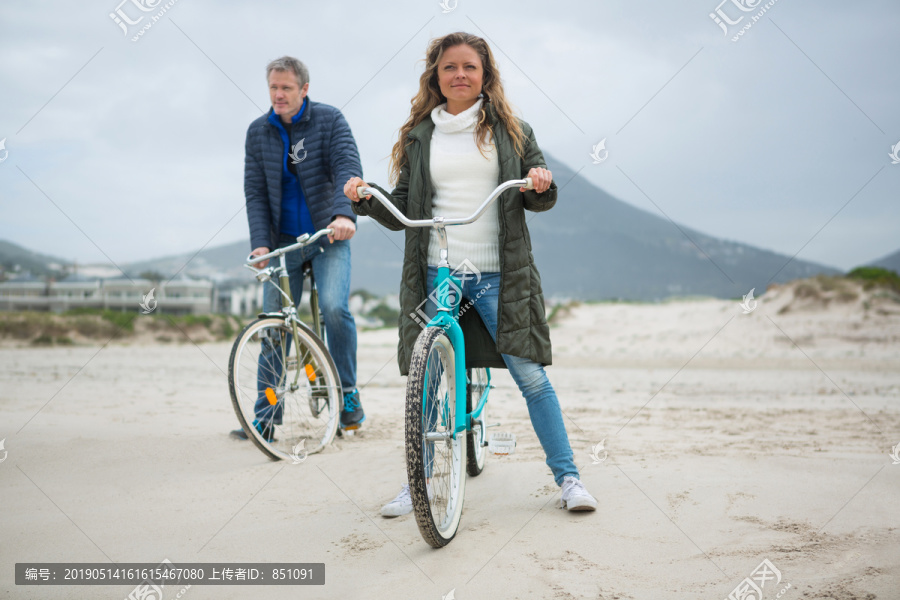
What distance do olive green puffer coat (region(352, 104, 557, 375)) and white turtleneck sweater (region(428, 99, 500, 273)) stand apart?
0.13ft

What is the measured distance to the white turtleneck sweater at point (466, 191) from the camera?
105 inches

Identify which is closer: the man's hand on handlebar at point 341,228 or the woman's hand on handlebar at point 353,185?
the woman's hand on handlebar at point 353,185

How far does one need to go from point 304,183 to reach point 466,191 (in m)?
1.57

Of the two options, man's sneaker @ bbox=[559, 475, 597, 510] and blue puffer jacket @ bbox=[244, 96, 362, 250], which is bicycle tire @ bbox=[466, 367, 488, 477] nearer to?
man's sneaker @ bbox=[559, 475, 597, 510]

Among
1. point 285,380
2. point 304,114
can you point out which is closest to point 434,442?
point 285,380

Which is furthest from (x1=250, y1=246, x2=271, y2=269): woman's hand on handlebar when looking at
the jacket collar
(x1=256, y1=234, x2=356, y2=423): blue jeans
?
the jacket collar

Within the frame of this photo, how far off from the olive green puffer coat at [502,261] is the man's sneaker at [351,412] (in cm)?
143

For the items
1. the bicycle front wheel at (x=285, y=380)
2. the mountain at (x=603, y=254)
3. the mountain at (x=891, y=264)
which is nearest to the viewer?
the bicycle front wheel at (x=285, y=380)

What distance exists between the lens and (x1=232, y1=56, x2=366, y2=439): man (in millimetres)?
3863

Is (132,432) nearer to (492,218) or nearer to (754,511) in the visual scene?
(492,218)

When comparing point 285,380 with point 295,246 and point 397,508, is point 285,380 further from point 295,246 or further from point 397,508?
point 397,508

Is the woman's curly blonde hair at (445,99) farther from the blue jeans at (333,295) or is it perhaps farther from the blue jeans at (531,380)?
the blue jeans at (333,295)

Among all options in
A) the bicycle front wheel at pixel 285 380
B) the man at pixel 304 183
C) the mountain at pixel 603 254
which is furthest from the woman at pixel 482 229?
the mountain at pixel 603 254

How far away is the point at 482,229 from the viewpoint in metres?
2.68
